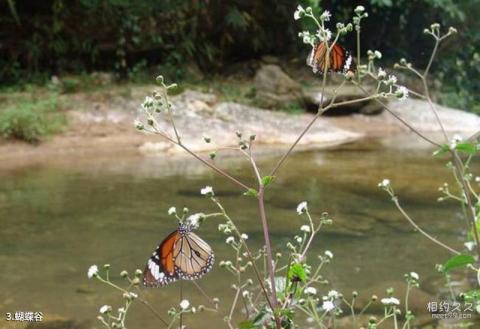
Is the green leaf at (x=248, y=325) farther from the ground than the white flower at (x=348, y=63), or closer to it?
closer to it

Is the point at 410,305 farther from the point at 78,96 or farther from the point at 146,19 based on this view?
the point at 146,19

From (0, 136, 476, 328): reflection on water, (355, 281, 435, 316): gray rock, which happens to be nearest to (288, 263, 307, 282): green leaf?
(0, 136, 476, 328): reflection on water

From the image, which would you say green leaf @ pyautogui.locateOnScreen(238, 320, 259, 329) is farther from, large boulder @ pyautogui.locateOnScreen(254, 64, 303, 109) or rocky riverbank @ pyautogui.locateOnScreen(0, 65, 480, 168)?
large boulder @ pyautogui.locateOnScreen(254, 64, 303, 109)

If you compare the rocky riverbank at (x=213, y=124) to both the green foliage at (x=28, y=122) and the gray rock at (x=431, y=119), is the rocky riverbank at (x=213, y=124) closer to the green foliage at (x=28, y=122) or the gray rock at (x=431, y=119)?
the gray rock at (x=431, y=119)

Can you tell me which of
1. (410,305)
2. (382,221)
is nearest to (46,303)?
(410,305)

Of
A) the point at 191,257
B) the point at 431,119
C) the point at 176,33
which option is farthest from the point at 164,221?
the point at 431,119

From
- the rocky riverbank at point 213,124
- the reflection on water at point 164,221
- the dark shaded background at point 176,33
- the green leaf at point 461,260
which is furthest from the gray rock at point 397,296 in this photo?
the dark shaded background at point 176,33
